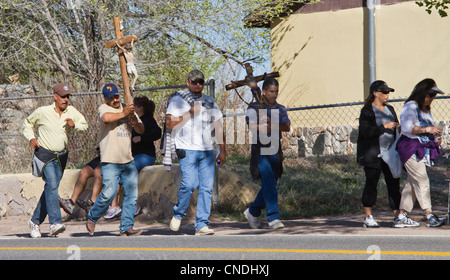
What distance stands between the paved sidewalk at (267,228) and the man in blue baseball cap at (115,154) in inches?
31.3

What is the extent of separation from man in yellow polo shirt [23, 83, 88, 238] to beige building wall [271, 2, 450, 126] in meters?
9.63

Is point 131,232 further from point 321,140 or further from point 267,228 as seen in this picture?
point 321,140

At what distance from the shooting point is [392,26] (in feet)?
54.4

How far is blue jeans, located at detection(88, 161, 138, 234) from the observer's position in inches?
320

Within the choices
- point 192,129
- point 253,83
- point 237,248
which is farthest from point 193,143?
point 237,248

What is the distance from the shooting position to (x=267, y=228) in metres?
8.93

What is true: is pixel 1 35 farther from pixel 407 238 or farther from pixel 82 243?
pixel 407 238

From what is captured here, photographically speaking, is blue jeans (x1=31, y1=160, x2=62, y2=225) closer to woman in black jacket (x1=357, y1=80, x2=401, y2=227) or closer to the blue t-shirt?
the blue t-shirt

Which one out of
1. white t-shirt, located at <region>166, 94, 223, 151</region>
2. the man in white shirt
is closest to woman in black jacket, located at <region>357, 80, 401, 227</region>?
the man in white shirt

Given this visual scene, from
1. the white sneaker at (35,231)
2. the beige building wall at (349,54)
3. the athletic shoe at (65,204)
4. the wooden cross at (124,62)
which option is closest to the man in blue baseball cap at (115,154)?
the wooden cross at (124,62)

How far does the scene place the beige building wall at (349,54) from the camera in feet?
52.7

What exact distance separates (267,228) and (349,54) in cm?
923
